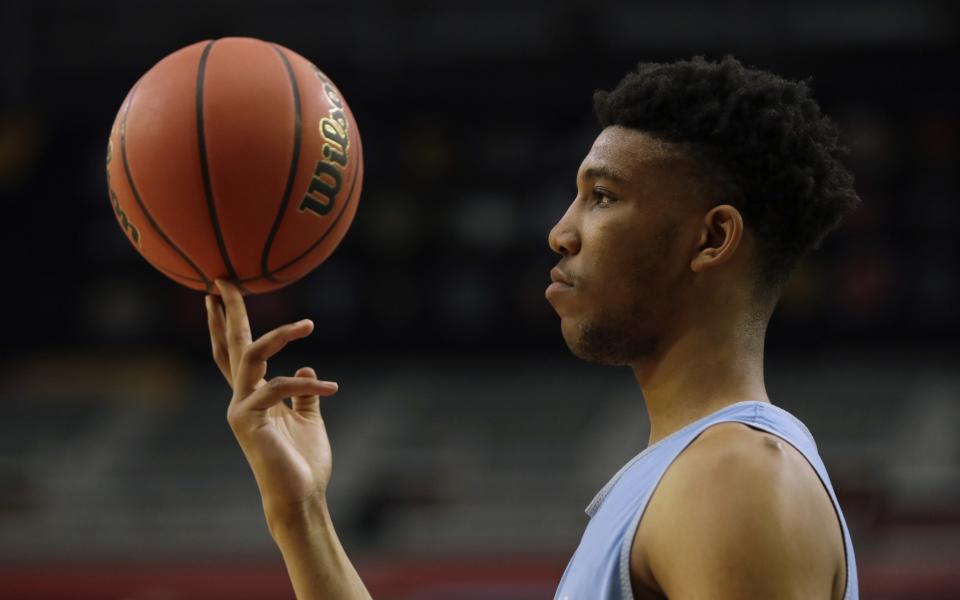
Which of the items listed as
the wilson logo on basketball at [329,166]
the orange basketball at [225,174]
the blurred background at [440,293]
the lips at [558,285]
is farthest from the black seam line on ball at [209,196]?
the blurred background at [440,293]

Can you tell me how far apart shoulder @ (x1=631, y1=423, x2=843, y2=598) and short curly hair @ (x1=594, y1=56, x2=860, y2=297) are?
38cm

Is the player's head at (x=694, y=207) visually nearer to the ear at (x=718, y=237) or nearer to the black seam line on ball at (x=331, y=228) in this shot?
the ear at (x=718, y=237)

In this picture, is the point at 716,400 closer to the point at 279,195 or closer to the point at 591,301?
the point at 591,301

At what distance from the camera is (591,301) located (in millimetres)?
1992

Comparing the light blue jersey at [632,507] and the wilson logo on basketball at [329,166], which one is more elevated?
the wilson logo on basketball at [329,166]

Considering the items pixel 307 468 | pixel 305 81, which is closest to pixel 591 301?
pixel 307 468

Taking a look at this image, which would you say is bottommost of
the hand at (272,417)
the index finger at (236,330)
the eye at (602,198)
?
the hand at (272,417)

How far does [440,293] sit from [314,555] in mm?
11752

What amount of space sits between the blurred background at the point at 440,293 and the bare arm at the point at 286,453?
884 cm

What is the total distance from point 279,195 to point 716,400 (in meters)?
1.03

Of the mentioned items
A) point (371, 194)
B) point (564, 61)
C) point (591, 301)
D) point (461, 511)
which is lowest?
point (461, 511)

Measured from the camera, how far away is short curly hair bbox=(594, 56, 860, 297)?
6.32 ft

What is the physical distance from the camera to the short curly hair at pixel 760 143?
1928 millimetres

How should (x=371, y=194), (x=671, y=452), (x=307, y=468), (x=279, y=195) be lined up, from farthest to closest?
(x=371, y=194) < (x=279, y=195) < (x=307, y=468) < (x=671, y=452)
